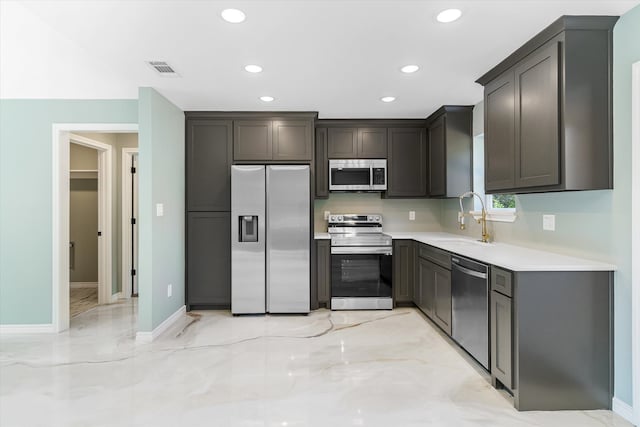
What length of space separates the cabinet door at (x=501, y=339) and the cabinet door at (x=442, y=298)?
76cm

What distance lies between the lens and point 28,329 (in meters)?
3.57

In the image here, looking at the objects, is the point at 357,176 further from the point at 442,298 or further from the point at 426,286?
the point at 442,298

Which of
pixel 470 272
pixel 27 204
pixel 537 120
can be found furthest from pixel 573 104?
pixel 27 204

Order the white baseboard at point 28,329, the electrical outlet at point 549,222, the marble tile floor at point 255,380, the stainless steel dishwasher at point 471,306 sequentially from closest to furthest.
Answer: the marble tile floor at point 255,380 < the stainless steel dishwasher at point 471,306 < the electrical outlet at point 549,222 < the white baseboard at point 28,329

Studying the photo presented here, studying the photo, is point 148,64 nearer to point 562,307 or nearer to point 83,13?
point 83,13

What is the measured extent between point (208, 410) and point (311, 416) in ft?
2.13

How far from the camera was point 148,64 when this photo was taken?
2812 millimetres

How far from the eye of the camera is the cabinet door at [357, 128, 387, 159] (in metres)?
4.62

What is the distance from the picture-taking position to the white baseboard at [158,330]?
3.29 meters

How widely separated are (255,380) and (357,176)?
2843 mm

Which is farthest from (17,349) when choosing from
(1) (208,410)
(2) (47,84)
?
(2) (47,84)

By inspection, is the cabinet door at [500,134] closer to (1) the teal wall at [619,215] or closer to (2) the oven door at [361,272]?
(1) the teal wall at [619,215]

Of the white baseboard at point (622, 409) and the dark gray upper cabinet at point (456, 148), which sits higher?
the dark gray upper cabinet at point (456, 148)

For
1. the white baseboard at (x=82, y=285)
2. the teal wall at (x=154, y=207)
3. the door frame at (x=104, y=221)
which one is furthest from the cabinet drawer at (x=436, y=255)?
the white baseboard at (x=82, y=285)
